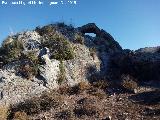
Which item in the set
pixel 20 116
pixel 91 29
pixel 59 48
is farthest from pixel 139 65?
pixel 20 116

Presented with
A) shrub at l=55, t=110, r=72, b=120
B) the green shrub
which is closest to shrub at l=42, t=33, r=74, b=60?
the green shrub

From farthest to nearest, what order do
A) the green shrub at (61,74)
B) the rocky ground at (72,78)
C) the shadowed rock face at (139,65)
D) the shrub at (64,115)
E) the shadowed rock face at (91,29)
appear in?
the shadowed rock face at (91,29) < the shadowed rock face at (139,65) < the green shrub at (61,74) < the rocky ground at (72,78) < the shrub at (64,115)

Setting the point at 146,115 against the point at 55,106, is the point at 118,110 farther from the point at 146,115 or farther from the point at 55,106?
the point at 55,106

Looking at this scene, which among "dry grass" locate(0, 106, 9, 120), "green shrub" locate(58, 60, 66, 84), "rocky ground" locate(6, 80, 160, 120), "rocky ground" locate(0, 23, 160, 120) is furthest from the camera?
"green shrub" locate(58, 60, 66, 84)

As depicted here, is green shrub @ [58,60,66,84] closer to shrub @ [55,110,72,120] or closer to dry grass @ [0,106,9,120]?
shrub @ [55,110,72,120]

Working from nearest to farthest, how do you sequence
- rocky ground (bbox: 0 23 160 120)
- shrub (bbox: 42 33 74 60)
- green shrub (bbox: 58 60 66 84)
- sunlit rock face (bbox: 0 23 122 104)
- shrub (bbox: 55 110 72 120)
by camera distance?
1. shrub (bbox: 55 110 72 120)
2. rocky ground (bbox: 0 23 160 120)
3. sunlit rock face (bbox: 0 23 122 104)
4. green shrub (bbox: 58 60 66 84)
5. shrub (bbox: 42 33 74 60)

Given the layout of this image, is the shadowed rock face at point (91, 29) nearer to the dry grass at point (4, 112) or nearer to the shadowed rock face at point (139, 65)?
the shadowed rock face at point (139, 65)

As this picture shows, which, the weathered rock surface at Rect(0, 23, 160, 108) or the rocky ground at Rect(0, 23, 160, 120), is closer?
the rocky ground at Rect(0, 23, 160, 120)

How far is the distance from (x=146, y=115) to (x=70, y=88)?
7498mm

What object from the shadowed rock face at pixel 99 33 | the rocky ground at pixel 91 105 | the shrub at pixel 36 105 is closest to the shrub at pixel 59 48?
the rocky ground at pixel 91 105

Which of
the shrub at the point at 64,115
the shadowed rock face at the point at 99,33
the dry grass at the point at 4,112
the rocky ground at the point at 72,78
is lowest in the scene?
the shrub at the point at 64,115

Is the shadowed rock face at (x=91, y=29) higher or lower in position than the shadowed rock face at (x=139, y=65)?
higher

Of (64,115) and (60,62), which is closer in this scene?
(64,115)

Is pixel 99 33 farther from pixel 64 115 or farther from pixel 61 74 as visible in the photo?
pixel 64 115
